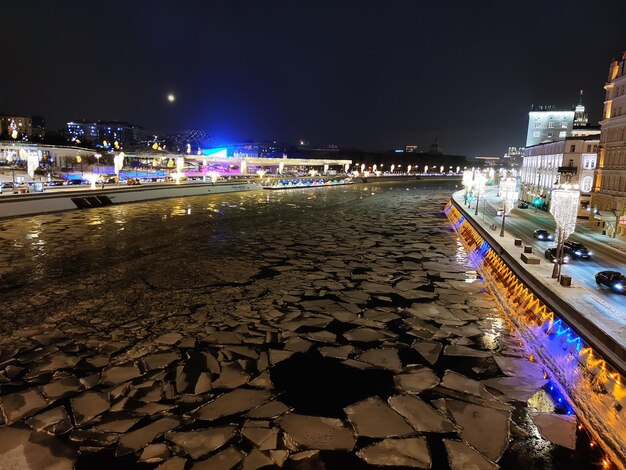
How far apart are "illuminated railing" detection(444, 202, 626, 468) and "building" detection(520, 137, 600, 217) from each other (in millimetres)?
31317

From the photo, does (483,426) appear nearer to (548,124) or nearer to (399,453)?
(399,453)

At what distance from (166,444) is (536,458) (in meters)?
4.79

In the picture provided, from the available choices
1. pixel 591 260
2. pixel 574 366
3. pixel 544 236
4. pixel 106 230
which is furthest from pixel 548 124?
pixel 574 366

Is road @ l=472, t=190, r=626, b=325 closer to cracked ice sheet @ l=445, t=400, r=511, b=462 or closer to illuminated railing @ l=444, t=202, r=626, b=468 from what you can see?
illuminated railing @ l=444, t=202, r=626, b=468

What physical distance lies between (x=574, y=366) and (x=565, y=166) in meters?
45.9

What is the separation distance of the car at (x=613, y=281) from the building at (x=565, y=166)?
95.9 feet

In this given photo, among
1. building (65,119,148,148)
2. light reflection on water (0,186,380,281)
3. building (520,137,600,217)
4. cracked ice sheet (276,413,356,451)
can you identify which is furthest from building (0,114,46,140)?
cracked ice sheet (276,413,356,451)

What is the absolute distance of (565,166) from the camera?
154 ft

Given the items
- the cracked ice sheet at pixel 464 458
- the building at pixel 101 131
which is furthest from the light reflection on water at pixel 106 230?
the building at pixel 101 131

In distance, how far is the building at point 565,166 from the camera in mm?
43625

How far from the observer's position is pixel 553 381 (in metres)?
7.62

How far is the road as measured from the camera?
10.6 meters

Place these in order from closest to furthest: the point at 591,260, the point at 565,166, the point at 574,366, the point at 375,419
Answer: the point at 375,419 → the point at 574,366 → the point at 591,260 → the point at 565,166

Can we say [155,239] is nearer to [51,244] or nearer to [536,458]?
[51,244]
